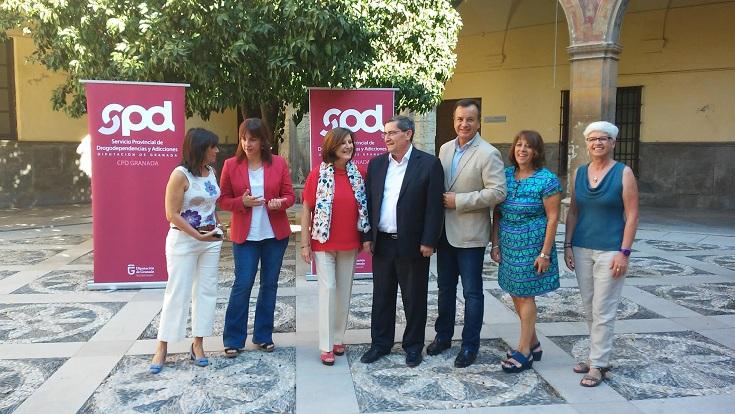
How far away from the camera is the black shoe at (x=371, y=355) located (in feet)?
13.5

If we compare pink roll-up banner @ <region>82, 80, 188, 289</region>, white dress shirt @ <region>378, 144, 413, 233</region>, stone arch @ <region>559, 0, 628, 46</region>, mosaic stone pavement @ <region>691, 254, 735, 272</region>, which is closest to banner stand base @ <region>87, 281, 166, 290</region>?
pink roll-up banner @ <region>82, 80, 188, 289</region>

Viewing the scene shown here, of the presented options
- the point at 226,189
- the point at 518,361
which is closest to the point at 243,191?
the point at 226,189

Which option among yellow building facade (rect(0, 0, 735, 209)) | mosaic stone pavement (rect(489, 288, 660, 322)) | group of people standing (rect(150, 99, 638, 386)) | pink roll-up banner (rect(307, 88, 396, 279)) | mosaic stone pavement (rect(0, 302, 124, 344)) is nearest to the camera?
group of people standing (rect(150, 99, 638, 386))

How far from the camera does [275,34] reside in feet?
20.9

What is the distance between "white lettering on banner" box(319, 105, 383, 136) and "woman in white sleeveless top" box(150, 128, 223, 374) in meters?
2.48

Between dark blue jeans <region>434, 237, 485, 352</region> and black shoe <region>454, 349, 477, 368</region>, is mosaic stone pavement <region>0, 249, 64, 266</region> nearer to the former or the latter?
dark blue jeans <region>434, 237, 485, 352</region>

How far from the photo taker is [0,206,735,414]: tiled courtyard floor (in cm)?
347

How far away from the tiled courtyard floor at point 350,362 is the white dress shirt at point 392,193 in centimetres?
100

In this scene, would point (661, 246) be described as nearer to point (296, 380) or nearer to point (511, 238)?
point (511, 238)

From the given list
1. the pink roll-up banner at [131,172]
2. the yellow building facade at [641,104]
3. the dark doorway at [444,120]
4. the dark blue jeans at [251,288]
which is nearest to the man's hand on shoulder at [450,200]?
the dark blue jeans at [251,288]

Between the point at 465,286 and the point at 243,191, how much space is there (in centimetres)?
171

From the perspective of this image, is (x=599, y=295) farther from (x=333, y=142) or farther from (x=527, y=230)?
(x=333, y=142)

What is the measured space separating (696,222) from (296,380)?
34.5ft

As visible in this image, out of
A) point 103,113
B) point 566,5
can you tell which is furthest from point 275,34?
point 566,5
